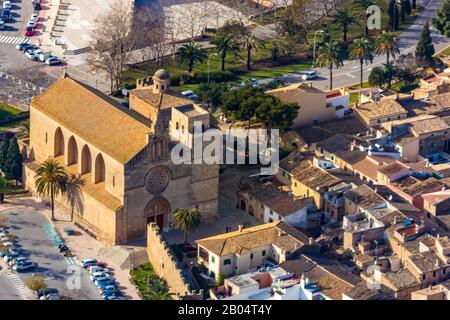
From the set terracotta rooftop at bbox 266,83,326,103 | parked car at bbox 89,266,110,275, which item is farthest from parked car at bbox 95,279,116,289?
terracotta rooftop at bbox 266,83,326,103

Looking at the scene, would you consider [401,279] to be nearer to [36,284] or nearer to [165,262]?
[165,262]

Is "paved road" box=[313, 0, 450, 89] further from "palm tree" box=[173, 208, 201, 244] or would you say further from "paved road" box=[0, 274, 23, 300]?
"paved road" box=[0, 274, 23, 300]

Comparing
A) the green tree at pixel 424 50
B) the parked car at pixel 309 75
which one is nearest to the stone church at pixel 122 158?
the parked car at pixel 309 75

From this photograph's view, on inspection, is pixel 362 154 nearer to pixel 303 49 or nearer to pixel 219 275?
pixel 219 275

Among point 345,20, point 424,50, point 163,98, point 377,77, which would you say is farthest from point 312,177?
point 345,20
